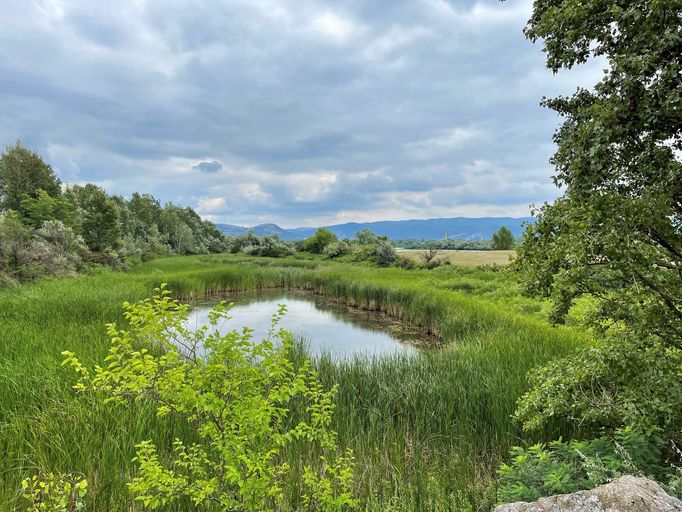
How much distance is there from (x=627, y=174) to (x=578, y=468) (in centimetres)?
265

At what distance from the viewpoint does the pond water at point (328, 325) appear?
12.7 m

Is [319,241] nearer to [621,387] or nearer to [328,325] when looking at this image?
[328,325]

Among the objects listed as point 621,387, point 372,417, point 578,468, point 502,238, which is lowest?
point 372,417

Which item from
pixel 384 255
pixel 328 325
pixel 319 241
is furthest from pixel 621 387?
pixel 319 241

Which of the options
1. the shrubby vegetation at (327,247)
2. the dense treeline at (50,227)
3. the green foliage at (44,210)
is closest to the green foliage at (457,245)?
the shrubby vegetation at (327,247)

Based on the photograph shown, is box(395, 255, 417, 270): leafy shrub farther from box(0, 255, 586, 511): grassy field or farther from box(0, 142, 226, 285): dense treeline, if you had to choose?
box(0, 142, 226, 285): dense treeline

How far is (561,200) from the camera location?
12.2 ft

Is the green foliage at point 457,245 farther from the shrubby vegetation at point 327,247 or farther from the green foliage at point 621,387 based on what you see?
the green foliage at point 621,387

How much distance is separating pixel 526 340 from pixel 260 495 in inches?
293

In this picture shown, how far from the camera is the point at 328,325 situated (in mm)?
17047

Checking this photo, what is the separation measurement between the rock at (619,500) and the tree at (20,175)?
143 feet

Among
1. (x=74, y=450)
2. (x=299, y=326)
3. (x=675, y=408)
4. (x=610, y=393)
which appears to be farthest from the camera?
(x=299, y=326)

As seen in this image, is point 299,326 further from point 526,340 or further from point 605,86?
point 605,86

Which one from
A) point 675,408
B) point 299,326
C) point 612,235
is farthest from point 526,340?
point 299,326
